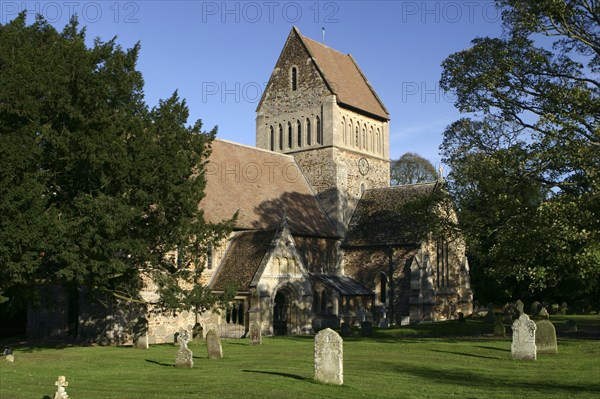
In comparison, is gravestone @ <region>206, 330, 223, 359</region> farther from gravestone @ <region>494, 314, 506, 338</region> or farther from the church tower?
the church tower

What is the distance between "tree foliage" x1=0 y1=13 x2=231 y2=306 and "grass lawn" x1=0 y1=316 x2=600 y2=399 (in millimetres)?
3196

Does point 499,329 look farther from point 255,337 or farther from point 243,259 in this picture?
point 243,259

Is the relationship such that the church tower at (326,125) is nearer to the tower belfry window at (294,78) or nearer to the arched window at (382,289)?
the tower belfry window at (294,78)

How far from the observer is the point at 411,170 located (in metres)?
73.2

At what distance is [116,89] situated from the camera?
2328 centimetres

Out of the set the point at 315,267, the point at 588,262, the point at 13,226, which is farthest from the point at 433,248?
the point at 13,226

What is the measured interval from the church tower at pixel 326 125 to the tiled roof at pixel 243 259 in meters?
8.94

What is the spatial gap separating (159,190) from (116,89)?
3787 mm

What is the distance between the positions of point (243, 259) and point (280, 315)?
3752mm

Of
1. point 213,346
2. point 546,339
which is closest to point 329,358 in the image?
point 213,346

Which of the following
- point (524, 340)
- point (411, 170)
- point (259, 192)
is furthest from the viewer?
point (411, 170)

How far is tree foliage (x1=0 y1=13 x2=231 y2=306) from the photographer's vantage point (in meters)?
20.5

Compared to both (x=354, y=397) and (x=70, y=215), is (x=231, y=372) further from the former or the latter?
(x=70, y=215)

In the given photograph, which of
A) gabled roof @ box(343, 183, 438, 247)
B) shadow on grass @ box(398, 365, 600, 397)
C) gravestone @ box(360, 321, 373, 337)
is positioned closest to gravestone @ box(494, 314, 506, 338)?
gravestone @ box(360, 321, 373, 337)
